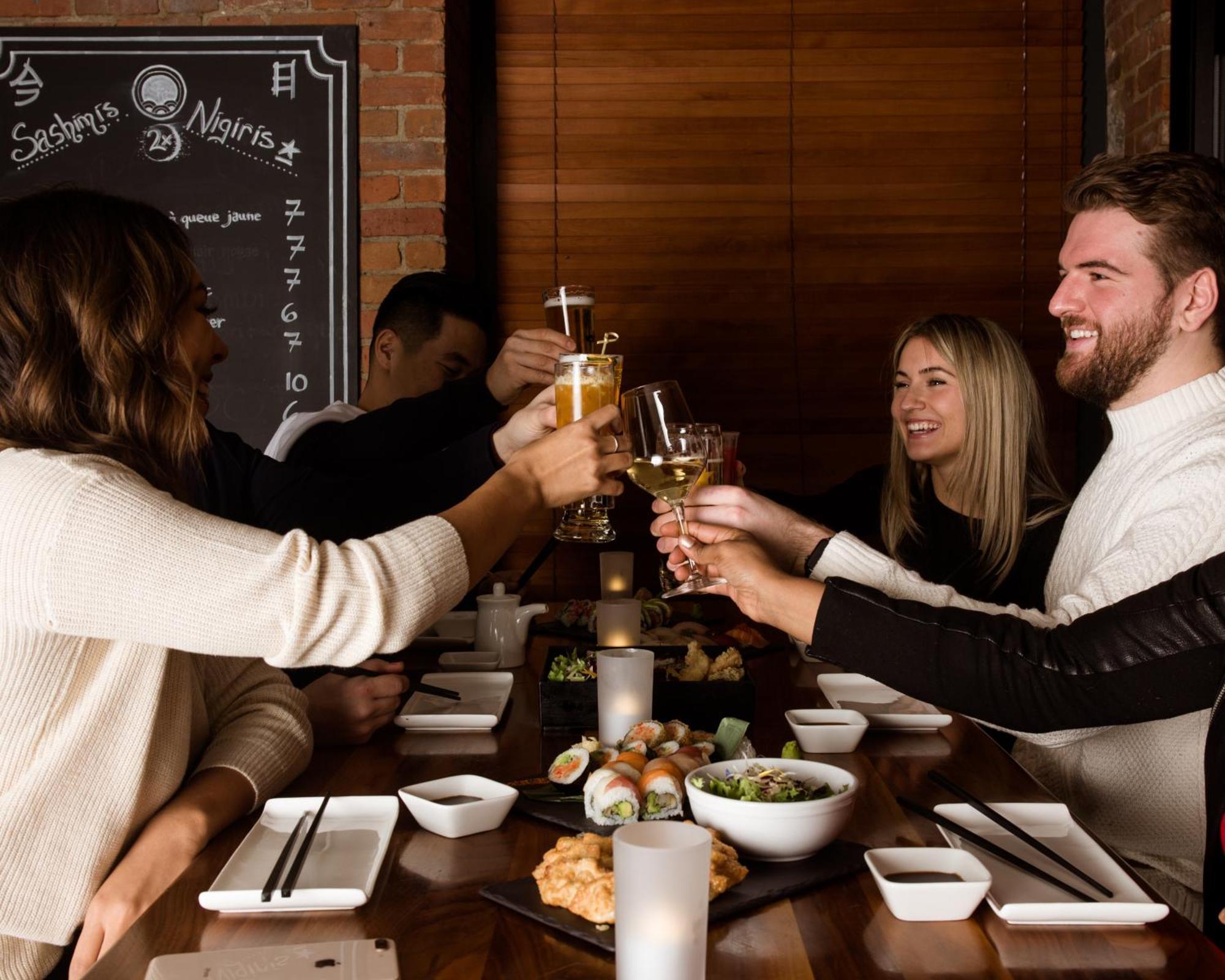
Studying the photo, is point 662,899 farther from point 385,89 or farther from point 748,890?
point 385,89

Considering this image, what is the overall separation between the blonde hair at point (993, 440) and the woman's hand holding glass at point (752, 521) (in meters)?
0.89

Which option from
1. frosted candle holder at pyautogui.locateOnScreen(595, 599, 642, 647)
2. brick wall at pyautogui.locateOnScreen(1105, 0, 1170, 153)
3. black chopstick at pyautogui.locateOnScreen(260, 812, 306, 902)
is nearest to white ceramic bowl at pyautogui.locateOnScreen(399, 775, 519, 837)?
black chopstick at pyautogui.locateOnScreen(260, 812, 306, 902)

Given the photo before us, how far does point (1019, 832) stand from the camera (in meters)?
1.20

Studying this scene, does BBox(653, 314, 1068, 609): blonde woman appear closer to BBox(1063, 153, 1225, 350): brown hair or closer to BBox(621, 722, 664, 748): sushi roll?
BBox(1063, 153, 1225, 350): brown hair

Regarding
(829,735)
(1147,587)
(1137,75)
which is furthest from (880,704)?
(1137,75)

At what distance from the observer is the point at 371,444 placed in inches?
114

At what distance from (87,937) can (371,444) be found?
1768 mm

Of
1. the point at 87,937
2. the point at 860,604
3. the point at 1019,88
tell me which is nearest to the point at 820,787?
the point at 860,604

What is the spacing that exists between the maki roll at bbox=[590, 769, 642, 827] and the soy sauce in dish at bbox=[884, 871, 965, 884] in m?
0.28

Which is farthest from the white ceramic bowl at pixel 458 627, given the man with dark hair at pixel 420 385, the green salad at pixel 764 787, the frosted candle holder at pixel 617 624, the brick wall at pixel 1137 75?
the brick wall at pixel 1137 75

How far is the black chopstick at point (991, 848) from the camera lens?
110 centimetres

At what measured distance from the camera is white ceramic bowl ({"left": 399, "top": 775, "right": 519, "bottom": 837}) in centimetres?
127

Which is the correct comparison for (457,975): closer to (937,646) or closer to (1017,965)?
(1017,965)

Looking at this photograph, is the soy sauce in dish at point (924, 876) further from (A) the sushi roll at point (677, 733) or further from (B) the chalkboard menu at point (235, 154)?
(B) the chalkboard menu at point (235, 154)
